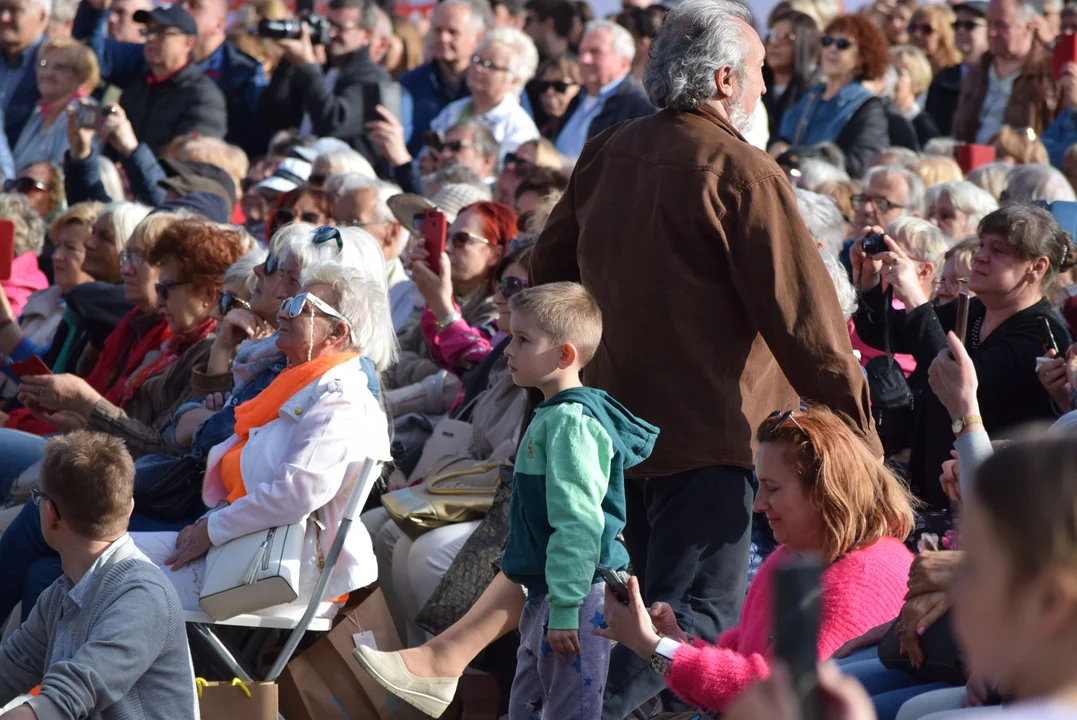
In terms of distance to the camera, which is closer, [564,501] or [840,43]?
[564,501]

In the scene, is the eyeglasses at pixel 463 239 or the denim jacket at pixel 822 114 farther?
the denim jacket at pixel 822 114

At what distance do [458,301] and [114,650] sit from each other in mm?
2954

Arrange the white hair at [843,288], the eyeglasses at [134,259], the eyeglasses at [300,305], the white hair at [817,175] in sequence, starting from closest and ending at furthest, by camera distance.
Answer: the eyeglasses at [300,305] → the white hair at [843,288] → the eyeglasses at [134,259] → the white hair at [817,175]

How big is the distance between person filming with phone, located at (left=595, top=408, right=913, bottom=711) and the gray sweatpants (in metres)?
0.29

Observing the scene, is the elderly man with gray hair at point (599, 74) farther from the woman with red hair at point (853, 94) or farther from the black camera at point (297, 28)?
the black camera at point (297, 28)

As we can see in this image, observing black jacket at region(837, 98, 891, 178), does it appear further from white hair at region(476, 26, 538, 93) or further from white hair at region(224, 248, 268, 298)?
white hair at region(224, 248, 268, 298)

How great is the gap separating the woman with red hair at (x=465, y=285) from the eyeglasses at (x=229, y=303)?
616mm

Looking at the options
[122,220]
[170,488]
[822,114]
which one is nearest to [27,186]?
[122,220]

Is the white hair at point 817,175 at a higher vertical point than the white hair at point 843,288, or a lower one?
lower

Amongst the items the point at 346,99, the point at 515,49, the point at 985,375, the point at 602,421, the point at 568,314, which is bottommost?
the point at 346,99

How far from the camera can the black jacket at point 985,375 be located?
4246 mm

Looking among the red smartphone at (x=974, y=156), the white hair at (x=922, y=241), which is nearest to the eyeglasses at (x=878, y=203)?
the white hair at (x=922, y=241)

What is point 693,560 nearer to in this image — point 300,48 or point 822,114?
point 822,114

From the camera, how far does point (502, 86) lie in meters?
8.64
